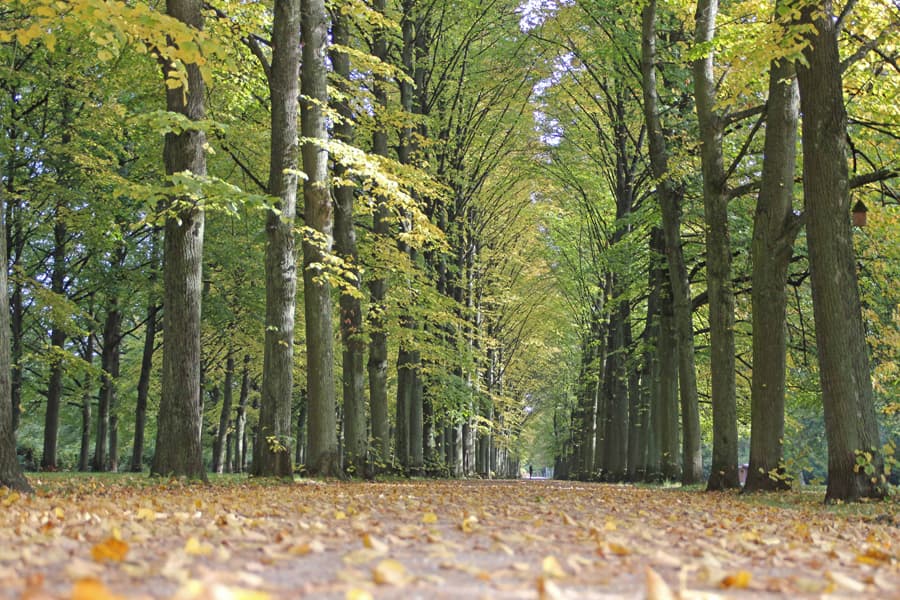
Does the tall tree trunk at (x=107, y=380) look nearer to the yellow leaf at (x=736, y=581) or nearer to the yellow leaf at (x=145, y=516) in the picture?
the yellow leaf at (x=145, y=516)

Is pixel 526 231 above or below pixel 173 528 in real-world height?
above

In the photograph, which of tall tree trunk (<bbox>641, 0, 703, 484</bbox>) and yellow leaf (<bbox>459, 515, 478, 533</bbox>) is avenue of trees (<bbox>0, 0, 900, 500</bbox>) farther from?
yellow leaf (<bbox>459, 515, 478, 533</bbox>)

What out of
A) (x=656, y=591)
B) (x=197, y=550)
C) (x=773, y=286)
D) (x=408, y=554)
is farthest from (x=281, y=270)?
(x=656, y=591)

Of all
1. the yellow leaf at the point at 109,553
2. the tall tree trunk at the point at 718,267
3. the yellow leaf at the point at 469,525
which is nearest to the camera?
the yellow leaf at the point at 109,553

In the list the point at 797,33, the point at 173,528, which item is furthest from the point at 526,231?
the point at 173,528

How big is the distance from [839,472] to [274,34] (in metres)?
10.3

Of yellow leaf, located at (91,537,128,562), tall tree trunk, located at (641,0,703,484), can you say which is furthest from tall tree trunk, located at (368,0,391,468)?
yellow leaf, located at (91,537,128,562)

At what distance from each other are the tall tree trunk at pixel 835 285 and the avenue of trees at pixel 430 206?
31 mm

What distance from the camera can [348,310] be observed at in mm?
16875

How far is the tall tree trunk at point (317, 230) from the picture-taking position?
1376 cm

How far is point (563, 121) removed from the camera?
2828 cm

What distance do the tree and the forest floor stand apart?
11.0 feet

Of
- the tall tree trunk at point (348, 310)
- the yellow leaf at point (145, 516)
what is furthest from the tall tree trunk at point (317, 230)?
the yellow leaf at point (145, 516)

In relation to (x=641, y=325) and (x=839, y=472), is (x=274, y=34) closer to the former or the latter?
(x=839, y=472)
